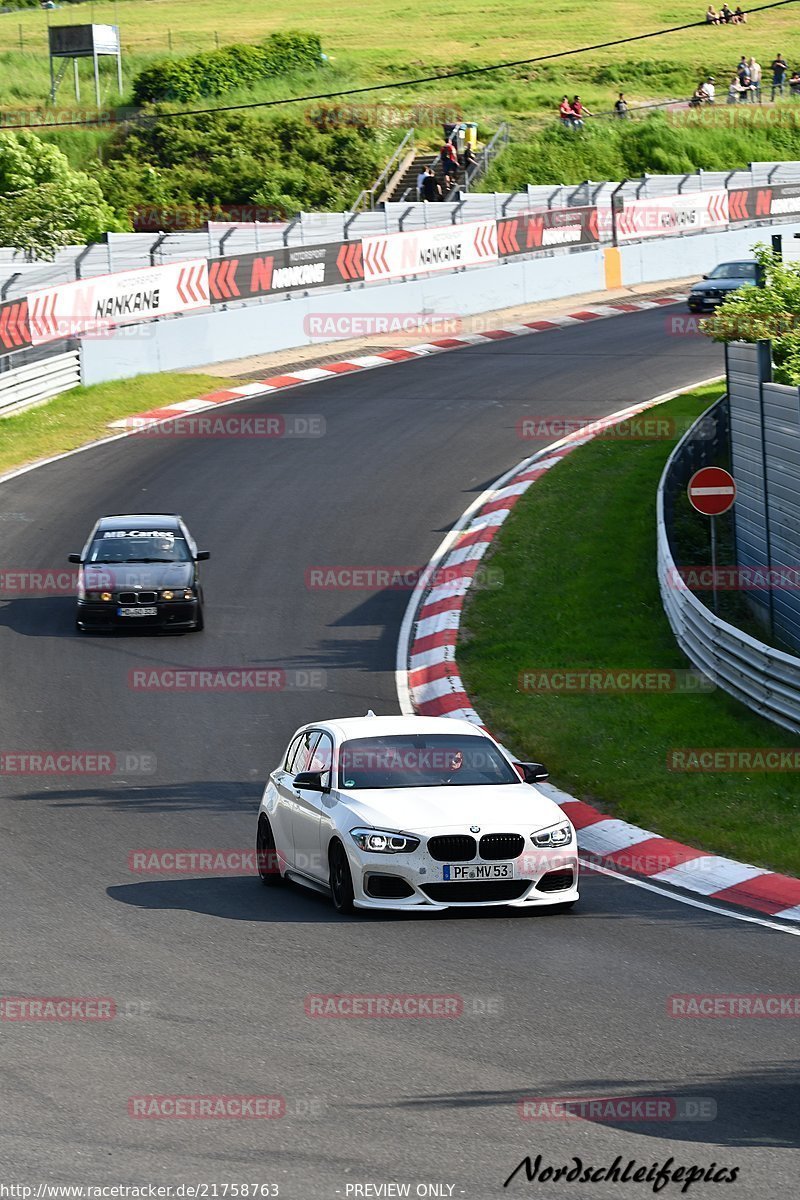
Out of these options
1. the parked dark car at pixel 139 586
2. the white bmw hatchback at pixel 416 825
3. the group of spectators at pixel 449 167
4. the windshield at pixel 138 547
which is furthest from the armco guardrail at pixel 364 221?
the white bmw hatchback at pixel 416 825

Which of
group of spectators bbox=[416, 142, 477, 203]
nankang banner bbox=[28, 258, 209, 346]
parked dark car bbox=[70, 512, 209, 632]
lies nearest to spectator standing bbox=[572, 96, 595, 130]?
group of spectators bbox=[416, 142, 477, 203]

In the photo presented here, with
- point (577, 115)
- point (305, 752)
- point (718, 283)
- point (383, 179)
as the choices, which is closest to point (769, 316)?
point (305, 752)

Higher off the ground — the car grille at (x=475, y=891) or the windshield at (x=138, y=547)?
the windshield at (x=138, y=547)

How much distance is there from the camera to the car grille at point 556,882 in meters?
12.0

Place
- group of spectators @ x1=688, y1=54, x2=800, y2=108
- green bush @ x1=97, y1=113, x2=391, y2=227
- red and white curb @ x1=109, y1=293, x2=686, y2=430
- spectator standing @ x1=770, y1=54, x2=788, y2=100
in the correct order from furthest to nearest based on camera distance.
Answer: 1. spectator standing @ x1=770, y1=54, x2=788, y2=100
2. group of spectators @ x1=688, y1=54, x2=800, y2=108
3. green bush @ x1=97, y1=113, x2=391, y2=227
4. red and white curb @ x1=109, y1=293, x2=686, y2=430

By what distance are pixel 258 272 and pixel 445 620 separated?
18424 mm

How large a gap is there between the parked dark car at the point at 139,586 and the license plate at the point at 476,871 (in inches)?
432

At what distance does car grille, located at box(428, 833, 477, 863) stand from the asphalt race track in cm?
45

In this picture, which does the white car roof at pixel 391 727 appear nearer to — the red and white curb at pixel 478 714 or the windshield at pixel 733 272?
the red and white curb at pixel 478 714

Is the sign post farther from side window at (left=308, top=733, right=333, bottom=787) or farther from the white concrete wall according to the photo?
the white concrete wall

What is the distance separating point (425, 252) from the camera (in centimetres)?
4297

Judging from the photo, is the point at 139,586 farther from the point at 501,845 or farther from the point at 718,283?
the point at 718,283

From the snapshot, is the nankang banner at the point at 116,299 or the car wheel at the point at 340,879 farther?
the nankang banner at the point at 116,299

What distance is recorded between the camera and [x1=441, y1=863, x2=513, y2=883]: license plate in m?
11.8
